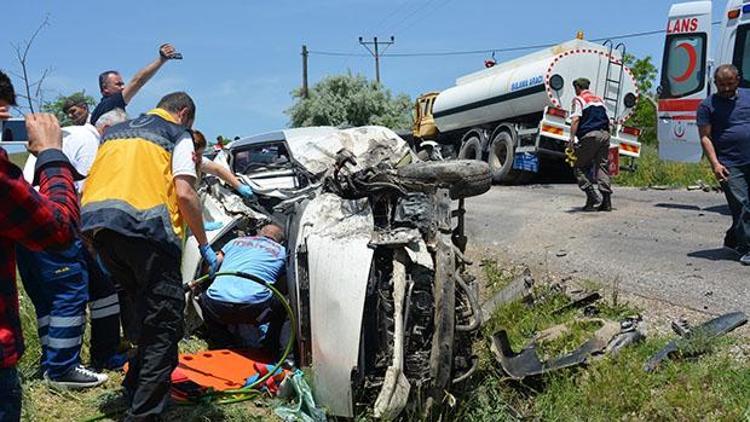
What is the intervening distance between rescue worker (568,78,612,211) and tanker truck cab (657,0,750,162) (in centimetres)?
117

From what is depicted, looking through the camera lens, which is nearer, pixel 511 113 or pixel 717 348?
pixel 717 348

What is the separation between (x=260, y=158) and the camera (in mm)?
6863

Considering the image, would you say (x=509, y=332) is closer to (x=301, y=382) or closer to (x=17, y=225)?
(x=301, y=382)

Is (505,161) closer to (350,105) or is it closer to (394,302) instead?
(394,302)

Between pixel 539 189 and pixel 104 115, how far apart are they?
8580 mm

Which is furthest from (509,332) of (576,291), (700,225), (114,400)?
(700,225)

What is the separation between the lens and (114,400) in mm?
3844

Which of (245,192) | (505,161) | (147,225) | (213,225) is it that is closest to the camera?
(147,225)

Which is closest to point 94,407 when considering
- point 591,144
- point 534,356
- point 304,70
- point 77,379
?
point 77,379

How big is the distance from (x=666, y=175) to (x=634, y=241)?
7169 mm

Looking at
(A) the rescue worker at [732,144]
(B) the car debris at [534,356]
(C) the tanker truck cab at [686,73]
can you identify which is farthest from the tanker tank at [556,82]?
(B) the car debris at [534,356]

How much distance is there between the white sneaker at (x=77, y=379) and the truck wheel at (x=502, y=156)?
10401mm

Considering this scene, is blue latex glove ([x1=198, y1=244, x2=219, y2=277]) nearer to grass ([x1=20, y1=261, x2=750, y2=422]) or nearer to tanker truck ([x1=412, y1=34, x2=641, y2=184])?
grass ([x1=20, y1=261, x2=750, y2=422])

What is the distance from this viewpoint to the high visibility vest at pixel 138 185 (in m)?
3.25
